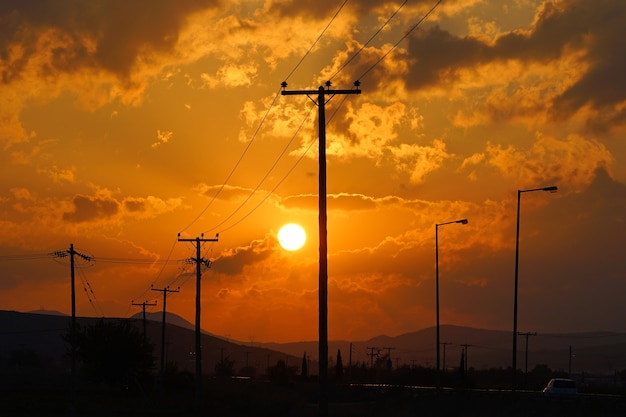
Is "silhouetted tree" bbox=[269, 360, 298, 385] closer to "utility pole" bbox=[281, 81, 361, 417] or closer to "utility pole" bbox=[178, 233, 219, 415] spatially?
"utility pole" bbox=[178, 233, 219, 415]

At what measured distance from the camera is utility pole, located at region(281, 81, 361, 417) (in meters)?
43.5

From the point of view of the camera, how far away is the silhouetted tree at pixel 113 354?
11900cm

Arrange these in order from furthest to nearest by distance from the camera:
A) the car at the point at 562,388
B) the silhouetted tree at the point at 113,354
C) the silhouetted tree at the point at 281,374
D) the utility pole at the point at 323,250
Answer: the silhouetted tree at the point at 281,374
the silhouetted tree at the point at 113,354
the car at the point at 562,388
the utility pole at the point at 323,250

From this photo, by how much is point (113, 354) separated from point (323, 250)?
3130 inches

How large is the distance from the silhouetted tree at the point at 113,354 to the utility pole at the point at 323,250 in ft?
258

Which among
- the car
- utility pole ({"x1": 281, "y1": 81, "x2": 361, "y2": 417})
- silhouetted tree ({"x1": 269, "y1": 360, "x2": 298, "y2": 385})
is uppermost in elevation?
utility pole ({"x1": 281, "y1": 81, "x2": 361, "y2": 417})

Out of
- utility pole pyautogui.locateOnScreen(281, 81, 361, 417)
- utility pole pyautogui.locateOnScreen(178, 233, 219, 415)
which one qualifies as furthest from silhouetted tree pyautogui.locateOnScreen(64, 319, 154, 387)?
utility pole pyautogui.locateOnScreen(281, 81, 361, 417)

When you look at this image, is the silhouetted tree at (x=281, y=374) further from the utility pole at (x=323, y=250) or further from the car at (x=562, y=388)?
the utility pole at (x=323, y=250)

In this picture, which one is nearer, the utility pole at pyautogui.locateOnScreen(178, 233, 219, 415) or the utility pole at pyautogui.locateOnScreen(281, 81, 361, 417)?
the utility pole at pyautogui.locateOnScreen(281, 81, 361, 417)

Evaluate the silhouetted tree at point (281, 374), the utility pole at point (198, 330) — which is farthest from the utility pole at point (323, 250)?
the silhouetted tree at point (281, 374)

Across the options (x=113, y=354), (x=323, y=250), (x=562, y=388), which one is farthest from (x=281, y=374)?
(x=323, y=250)

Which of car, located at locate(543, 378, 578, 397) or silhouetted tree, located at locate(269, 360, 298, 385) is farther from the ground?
car, located at locate(543, 378, 578, 397)

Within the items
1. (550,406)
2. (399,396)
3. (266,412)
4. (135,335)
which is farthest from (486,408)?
(135,335)

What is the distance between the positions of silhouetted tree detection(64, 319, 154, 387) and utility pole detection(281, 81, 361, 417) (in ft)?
258
